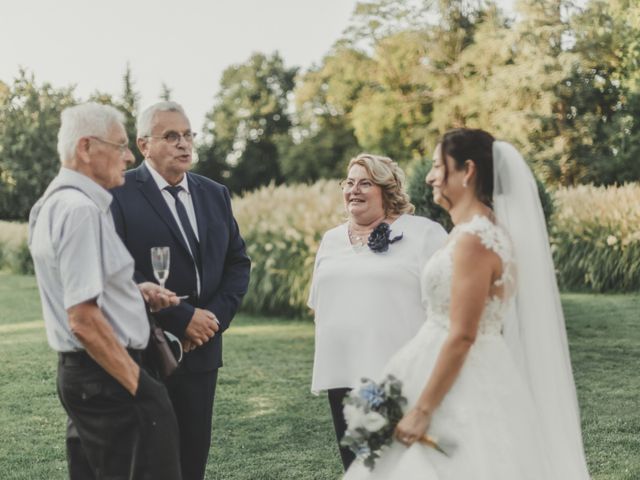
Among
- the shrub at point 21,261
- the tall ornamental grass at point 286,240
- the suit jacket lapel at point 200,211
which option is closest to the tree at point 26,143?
the shrub at point 21,261

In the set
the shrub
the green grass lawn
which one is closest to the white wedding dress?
the green grass lawn

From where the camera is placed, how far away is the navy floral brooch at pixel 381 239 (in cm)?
430

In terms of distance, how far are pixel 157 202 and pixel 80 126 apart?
3.28 feet

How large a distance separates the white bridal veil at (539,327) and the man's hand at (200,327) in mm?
1429

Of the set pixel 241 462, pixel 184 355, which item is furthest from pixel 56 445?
pixel 184 355

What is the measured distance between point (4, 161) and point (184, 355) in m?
35.6

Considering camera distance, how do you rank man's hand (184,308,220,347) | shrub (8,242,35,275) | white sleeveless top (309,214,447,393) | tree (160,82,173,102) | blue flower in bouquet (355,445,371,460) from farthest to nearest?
tree (160,82,173,102) < shrub (8,242,35,275) < white sleeveless top (309,214,447,393) < man's hand (184,308,220,347) < blue flower in bouquet (355,445,371,460)

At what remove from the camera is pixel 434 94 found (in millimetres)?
34812

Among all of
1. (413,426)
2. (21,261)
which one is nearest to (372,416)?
(413,426)

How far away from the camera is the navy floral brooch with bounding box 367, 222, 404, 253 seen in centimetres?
430

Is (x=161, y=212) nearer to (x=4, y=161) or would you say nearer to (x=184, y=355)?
(x=184, y=355)

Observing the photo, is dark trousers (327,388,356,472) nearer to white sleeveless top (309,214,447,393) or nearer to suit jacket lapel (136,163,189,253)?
white sleeveless top (309,214,447,393)

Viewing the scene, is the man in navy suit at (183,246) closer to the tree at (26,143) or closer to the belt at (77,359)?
the belt at (77,359)

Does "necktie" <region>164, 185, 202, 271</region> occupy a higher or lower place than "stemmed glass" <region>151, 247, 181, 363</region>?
higher
